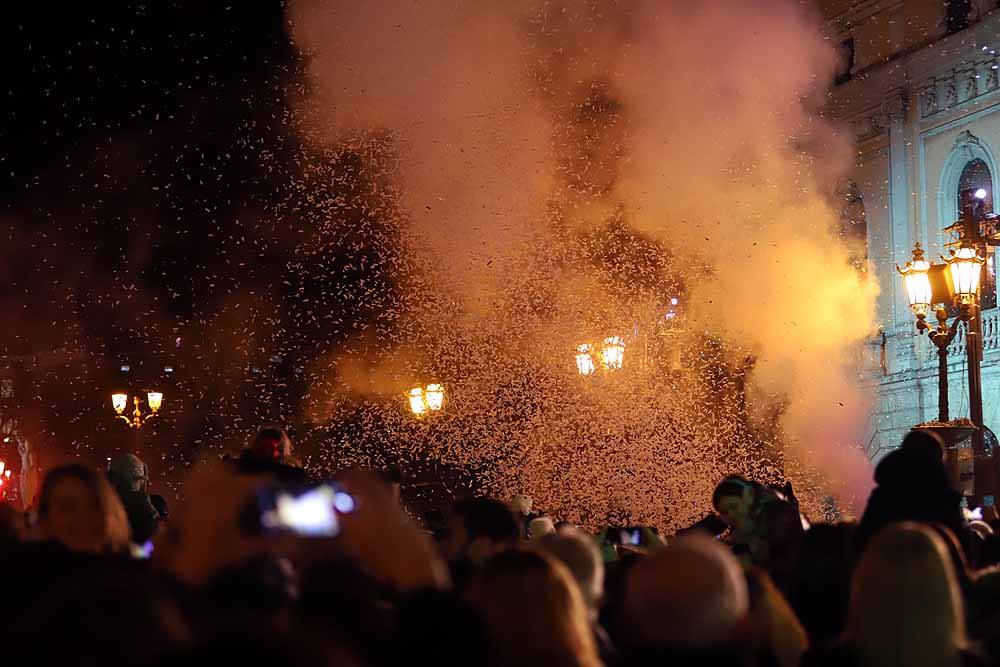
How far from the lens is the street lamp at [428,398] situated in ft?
57.1

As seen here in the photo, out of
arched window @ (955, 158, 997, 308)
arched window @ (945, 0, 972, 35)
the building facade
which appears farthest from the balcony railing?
arched window @ (945, 0, 972, 35)

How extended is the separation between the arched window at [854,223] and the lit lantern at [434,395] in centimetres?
844

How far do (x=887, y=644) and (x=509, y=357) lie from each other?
54.9 feet

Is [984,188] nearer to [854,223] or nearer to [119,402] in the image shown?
[854,223]

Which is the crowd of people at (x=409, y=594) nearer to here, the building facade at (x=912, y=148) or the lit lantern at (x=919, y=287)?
the lit lantern at (x=919, y=287)

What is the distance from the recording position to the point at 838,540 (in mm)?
4898

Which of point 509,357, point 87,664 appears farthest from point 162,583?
point 509,357

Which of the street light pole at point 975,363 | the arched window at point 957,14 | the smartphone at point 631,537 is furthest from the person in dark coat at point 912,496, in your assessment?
the arched window at point 957,14

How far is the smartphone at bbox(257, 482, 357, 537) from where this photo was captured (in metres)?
3.33

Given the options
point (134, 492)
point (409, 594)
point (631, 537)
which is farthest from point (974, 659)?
point (134, 492)

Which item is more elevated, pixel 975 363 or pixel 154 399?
pixel 154 399

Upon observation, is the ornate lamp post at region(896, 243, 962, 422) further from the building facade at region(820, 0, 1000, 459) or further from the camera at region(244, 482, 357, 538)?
the camera at region(244, 482, 357, 538)

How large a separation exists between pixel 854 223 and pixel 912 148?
61.5 inches

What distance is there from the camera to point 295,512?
3.36m
